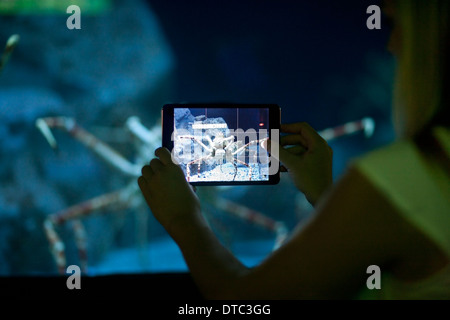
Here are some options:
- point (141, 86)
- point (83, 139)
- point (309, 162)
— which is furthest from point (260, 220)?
point (141, 86)

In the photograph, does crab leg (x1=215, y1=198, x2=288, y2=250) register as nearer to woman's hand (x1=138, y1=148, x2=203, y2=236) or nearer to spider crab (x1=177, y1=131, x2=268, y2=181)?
spider crab (x1=177, y1=131, x2=268, y2=181)

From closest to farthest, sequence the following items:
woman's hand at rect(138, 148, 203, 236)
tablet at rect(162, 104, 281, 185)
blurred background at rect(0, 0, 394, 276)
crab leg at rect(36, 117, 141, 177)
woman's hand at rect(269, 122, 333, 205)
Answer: woman's hand at rect(138, 148, 203, 236), woman's hand at rect(269, 122, 333, 205), tablet at rect(162, 104, 281, 185), crab leg at rect(36, 117, 141, 177), blurred background at rect(0, 0, 394, 276)

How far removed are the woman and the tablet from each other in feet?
1.17

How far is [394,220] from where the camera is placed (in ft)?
0.77

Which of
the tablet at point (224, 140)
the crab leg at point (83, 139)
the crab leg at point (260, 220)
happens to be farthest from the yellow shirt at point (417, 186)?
the crab leg at point (83, 139)

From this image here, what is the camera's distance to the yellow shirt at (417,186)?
0.76 ft

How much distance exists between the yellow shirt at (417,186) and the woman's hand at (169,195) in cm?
22

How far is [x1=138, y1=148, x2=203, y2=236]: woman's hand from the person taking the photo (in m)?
0.40

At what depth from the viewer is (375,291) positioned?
0.35 meters

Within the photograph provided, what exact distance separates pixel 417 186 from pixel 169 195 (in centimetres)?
28

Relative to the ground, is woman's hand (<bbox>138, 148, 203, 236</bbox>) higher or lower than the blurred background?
lower

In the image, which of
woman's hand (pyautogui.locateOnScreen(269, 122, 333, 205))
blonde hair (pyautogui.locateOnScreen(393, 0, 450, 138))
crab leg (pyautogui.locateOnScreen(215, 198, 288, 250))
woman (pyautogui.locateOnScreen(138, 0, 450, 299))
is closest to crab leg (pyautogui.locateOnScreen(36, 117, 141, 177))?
crab leg (pyautogui.locateOnScreen(215, 198, 288, 250))

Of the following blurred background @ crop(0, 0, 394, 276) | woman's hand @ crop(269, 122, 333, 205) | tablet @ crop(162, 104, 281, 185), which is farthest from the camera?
blurred background @ crop(0, 0, 394, 276)

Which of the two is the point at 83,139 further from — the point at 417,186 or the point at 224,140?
the point at 417,186
